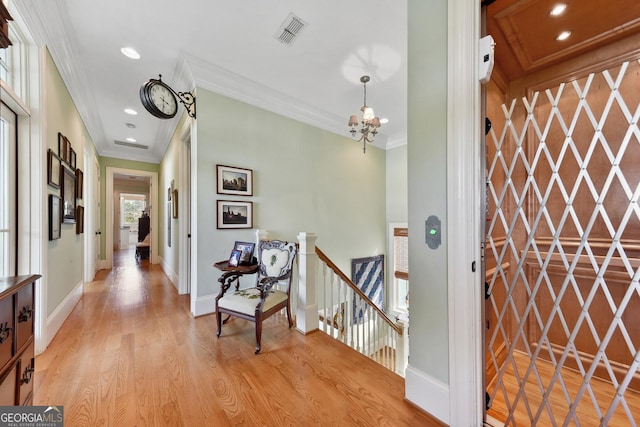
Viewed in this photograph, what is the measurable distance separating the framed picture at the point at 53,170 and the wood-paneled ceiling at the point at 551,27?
12.0 feet

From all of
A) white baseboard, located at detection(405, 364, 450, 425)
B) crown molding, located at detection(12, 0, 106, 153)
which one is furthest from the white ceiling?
white baseboard, located at detection(405, 364, 450, 425)

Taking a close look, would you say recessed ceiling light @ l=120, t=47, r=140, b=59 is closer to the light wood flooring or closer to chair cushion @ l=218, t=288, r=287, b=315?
chair cushion @ l=218, t=288, r=287, b=315

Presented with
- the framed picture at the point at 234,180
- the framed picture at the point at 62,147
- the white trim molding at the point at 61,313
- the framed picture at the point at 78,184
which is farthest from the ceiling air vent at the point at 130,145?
the framed picture at the point at 234,180

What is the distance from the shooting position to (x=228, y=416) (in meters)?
1.46

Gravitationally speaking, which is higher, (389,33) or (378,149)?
(389,33)

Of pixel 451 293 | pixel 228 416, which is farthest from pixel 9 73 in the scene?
pixel 451 293

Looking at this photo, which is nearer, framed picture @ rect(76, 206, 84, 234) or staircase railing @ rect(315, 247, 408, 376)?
staircase railing @ rect(315, 247, 408, 376)

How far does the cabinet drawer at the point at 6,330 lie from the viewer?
95cm

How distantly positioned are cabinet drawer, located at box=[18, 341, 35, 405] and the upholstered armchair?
126cm

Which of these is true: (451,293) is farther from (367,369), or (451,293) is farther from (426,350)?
(367,369)

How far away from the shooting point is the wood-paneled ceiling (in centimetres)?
151

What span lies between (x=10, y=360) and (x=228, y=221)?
89.6 inches

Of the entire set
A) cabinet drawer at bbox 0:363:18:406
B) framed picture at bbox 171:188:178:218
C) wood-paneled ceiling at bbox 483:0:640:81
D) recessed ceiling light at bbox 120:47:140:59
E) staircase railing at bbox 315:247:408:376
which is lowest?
staircase railing at bbox 315:247:408:376

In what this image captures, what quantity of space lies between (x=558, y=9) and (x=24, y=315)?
333 cm
